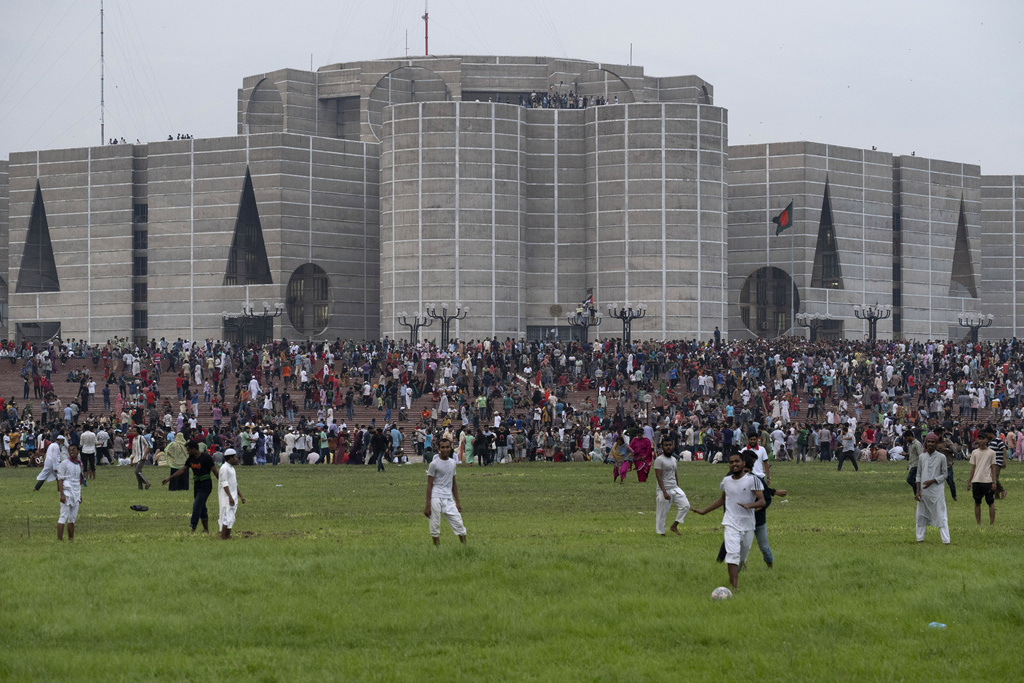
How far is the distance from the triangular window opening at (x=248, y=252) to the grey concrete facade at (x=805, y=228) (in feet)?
95.7

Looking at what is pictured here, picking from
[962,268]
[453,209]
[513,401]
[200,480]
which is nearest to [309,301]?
[453,209]

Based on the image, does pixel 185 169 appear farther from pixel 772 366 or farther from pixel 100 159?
pixel 772 366

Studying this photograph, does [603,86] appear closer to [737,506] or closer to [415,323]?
[415,323]

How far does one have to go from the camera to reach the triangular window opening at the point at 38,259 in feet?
283

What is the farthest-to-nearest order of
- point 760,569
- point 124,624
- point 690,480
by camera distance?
point 690,480 < point 760,569 < point 124,624

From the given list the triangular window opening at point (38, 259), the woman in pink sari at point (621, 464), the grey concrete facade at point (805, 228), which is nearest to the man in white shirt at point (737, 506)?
the woman in pink sari at point (621, 464)

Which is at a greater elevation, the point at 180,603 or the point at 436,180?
the point at 436,180

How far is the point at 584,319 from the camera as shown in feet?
232

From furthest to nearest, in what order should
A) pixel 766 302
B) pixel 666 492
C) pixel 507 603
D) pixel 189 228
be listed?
pixel 766 302, pixel 189 228, pixel 666 492, pixel 507 603

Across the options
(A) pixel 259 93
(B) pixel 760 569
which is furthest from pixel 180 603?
(A) pixel 259 93

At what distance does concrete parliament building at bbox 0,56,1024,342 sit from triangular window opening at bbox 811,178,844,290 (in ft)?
0.48

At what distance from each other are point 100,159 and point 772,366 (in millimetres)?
46756

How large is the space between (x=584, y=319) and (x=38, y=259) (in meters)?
37.6

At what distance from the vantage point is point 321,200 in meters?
83.6
